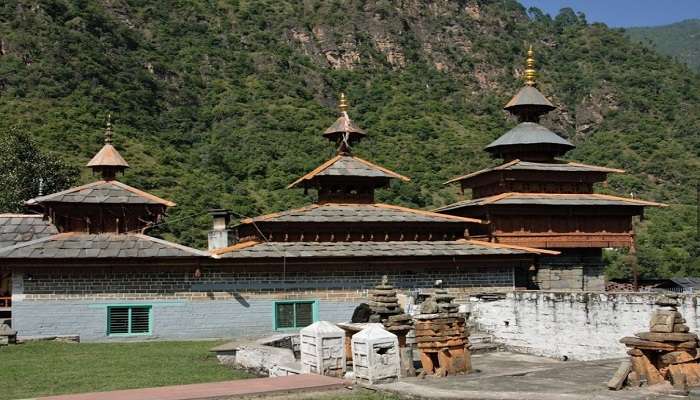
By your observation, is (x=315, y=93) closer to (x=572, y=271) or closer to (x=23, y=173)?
(x=23, y=173)

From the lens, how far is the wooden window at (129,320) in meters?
21.1

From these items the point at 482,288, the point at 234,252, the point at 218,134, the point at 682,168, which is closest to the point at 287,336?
the point at 234,252

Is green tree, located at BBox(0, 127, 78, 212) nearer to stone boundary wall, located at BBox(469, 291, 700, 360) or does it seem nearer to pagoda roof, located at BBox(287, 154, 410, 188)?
pagoda roof, located at BBox(287, 154, 410, 188)

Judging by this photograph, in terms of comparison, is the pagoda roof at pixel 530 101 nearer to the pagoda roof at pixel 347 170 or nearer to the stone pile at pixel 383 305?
the pagoda roof at pixel 347 170

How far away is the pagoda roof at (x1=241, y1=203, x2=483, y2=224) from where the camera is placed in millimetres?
23938

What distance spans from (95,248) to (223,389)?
11.1m

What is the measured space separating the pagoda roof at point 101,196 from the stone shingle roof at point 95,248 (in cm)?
97

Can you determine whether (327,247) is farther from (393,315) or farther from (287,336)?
(393,315)

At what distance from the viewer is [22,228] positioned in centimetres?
2547

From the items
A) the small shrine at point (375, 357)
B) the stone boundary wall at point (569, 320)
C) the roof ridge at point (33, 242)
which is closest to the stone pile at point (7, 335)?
the roof ridge at point (33, 242)

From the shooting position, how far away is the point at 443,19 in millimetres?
94812

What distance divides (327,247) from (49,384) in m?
11.6

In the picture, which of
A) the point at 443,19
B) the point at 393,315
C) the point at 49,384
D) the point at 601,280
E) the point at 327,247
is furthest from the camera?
the point at 443,19

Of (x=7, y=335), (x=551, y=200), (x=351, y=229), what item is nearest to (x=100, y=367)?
(x=7, y=335)
